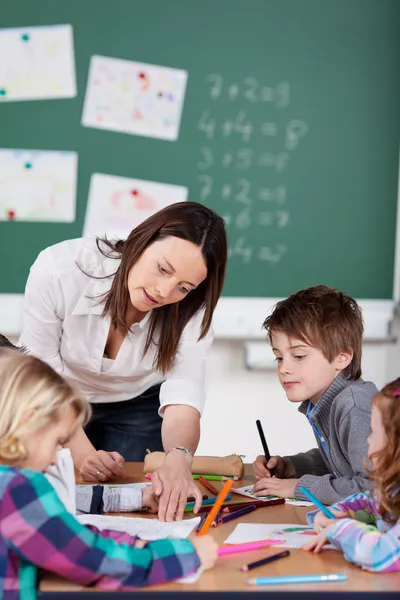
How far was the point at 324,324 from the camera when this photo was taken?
1.94m

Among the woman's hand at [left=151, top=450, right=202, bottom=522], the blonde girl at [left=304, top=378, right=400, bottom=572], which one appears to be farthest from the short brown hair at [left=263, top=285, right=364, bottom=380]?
the blonde girl at [left=304, top=378, right=400, bottom=572]

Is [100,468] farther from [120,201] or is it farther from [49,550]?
[120,201]

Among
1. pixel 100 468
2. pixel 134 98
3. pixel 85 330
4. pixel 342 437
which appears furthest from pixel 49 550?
pixel 134 98

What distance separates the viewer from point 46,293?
203cm

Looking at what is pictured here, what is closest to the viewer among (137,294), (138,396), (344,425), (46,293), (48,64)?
(344,425)

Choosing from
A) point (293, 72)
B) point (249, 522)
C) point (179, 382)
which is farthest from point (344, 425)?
point (293, 72)

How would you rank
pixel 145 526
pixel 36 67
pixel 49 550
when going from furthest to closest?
pixel 36 67 < pixel 145 526 < pixel 49 550

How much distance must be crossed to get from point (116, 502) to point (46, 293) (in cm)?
66

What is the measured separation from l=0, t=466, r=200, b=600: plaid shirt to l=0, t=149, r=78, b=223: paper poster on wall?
2.28 meters

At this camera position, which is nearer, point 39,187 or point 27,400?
point 27,400

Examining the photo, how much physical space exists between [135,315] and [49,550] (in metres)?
1.06

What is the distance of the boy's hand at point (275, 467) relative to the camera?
1890mm

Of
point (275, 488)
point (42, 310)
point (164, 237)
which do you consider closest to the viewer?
point (275, 488)

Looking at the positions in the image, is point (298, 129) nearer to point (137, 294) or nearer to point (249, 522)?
point (137, 294)
